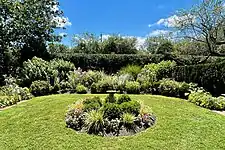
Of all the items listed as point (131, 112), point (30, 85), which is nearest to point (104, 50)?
point (30, 85)

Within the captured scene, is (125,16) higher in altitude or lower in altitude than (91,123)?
higher

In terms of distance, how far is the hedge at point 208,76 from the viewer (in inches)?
490

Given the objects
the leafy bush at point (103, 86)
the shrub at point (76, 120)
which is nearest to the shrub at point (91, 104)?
the shrub at point (76, 120)

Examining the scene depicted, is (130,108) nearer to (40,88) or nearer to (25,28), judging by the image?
(40,88)

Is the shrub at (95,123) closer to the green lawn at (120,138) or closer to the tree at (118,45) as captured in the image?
the green lawn at (120,138)

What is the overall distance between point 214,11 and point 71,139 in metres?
12.6

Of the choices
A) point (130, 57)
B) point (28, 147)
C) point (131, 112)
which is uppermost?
point (130, 57)

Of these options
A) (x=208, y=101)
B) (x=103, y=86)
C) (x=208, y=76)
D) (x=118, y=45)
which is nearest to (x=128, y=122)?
(x=208, y=101)

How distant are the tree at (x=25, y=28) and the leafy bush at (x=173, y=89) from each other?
9195 mm

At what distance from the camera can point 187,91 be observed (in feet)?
39.6

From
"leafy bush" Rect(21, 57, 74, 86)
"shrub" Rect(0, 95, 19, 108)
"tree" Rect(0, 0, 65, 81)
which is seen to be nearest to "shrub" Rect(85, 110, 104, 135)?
"shrub" Rect(0, 95, 19, 108)

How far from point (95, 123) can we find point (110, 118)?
17.4 inches

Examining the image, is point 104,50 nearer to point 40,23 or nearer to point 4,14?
point 40,23

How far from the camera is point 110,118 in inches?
290
